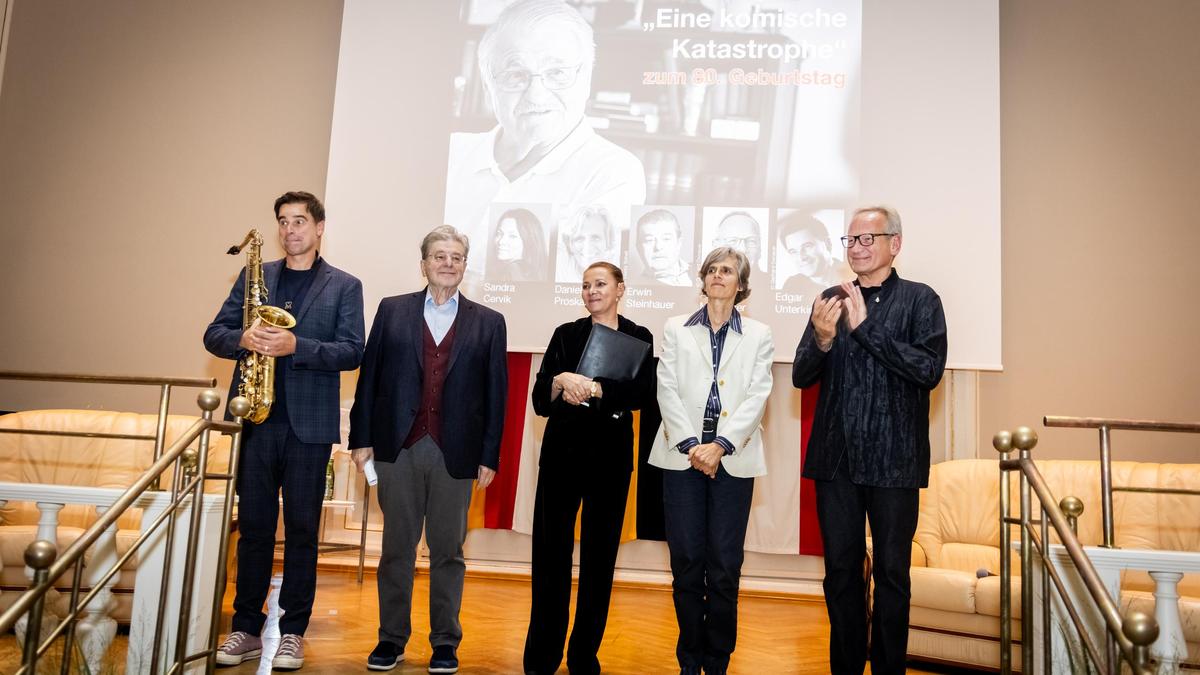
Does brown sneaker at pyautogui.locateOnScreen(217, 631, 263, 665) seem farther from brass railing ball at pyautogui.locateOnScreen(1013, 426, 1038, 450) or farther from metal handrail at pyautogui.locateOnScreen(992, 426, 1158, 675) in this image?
brass railing ball at pyautogui.locateOnScreen(1013, 426, 1038, 450)

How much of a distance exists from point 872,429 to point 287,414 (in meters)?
2.01

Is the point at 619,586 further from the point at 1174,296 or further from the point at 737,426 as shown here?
the point at 1174,296

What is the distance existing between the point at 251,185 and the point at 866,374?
4.82 meters

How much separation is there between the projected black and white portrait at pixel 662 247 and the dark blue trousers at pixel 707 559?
7.74 ft

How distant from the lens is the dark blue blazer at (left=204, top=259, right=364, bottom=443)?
125 inches

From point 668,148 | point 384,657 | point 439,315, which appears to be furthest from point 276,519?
point 668,148

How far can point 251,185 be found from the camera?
618 cm

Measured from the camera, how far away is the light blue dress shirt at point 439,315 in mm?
3293

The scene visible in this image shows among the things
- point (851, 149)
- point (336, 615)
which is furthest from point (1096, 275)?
point (336, 615)

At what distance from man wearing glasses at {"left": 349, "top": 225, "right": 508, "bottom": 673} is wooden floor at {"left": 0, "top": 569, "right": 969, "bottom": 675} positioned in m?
0.25

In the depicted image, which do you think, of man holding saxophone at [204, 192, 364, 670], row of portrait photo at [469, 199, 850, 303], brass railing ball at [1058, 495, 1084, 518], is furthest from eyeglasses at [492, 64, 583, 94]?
brass railing ball at [1058, 495, 1084, 518]

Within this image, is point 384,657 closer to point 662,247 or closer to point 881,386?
point 881,386

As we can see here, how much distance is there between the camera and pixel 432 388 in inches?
125

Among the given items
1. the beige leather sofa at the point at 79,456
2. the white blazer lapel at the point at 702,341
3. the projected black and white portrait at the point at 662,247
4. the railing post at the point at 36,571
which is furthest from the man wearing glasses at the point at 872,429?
the beige leather sofa at the point at 79,456
